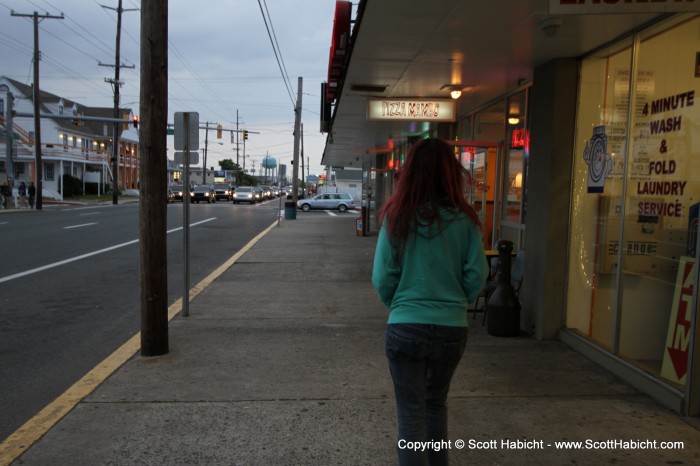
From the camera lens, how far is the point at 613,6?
3549 mm

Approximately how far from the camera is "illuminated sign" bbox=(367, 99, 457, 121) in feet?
30.3

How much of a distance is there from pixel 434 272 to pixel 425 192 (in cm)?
39

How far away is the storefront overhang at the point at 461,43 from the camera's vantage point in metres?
4.73

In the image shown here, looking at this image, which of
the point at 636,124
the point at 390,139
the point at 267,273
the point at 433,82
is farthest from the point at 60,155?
the point at 636,124

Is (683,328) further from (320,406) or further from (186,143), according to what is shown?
(186,143)

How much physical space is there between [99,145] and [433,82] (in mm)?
69580

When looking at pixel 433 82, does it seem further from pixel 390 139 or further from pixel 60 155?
pixel 60 155

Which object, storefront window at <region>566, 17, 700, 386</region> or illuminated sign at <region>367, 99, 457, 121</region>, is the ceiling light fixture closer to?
illuminated sign at <region>367, 99, 457, 121</region>

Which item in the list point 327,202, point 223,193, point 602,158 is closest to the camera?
point 602,158

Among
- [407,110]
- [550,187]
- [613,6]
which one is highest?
[407,110]

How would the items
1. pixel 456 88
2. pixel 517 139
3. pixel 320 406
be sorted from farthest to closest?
pixel 456 88 < pixel 517 139 < pixel 320 406

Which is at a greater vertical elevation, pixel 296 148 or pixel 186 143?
pixel 296 148

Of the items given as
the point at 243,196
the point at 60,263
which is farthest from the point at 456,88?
the point at 243,196

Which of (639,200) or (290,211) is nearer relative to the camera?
(639,200)
